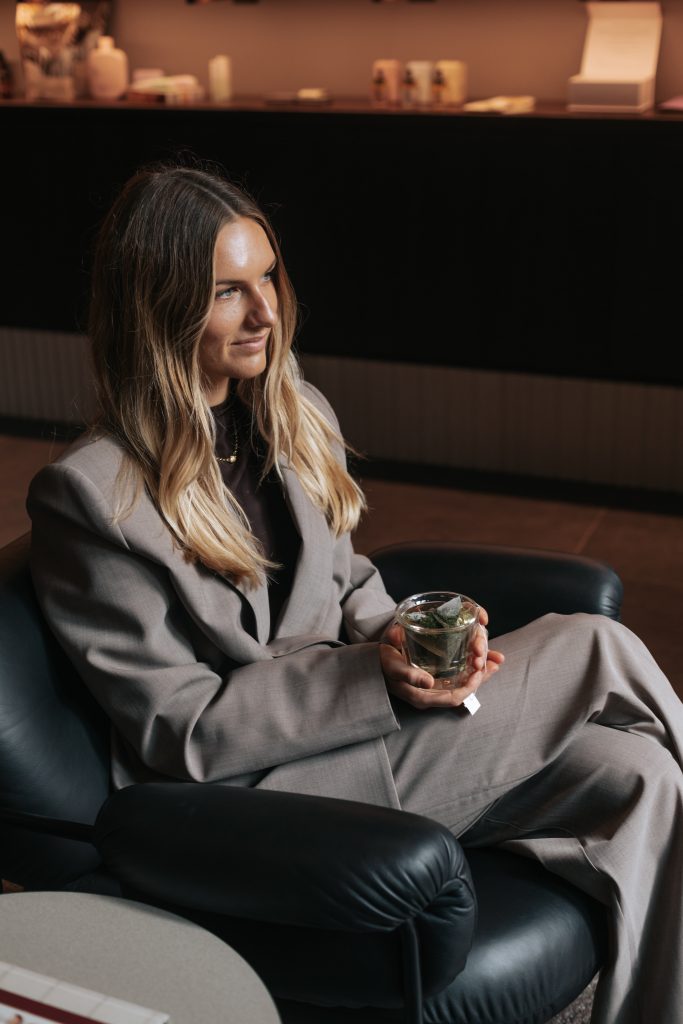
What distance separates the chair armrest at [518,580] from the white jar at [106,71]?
3.00 meters

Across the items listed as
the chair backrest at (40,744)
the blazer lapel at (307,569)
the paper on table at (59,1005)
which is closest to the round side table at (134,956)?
the paper on table at (59,1005)

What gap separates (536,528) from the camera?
4.04 m

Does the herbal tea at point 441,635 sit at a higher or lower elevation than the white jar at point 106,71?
lower

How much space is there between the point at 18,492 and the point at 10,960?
3218 millimetres

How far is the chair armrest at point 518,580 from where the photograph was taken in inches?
82.3

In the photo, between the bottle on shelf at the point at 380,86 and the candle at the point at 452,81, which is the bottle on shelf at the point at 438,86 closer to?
the candle at the point at 452,81

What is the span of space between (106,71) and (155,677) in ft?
11.3

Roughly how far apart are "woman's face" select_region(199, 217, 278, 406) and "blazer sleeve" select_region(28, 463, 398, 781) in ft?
0.92

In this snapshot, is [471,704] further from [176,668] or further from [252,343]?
[252,343]

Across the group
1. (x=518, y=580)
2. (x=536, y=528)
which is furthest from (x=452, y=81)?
(x=518, y=580)

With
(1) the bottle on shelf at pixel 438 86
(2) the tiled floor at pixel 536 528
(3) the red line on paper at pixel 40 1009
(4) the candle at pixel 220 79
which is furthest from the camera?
(4) the candle at pixel 220 79

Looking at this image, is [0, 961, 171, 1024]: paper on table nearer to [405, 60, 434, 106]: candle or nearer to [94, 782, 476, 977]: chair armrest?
[94, 782, 476, 977]: chair armrest

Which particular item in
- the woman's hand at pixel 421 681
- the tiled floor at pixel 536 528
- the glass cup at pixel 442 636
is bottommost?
the tiled floor at pixel 536 528

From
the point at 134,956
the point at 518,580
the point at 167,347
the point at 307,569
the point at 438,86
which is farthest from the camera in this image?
the point at 438,86
